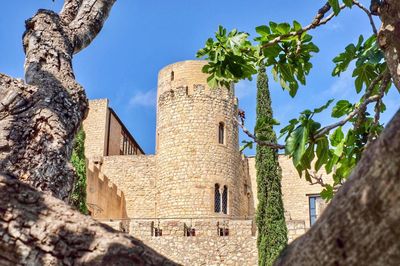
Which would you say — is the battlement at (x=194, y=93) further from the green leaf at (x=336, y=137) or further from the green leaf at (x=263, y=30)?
the green leaf at (x=263, y=30)

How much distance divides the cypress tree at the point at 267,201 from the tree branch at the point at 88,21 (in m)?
12.2

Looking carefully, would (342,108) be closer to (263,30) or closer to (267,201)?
(263,30)

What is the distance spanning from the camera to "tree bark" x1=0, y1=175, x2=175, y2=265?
1666 millimetres

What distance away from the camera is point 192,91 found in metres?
23.7

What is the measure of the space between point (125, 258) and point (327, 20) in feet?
8.81

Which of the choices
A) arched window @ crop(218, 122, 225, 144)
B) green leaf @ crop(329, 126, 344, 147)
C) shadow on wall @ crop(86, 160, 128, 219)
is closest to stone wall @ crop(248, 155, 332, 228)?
arched window @ crop(218, 122, 225, 144)

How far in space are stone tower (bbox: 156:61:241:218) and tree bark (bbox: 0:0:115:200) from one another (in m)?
18.9

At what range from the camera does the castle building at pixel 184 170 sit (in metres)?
22.3

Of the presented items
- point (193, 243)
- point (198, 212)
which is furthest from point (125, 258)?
point (198, 212)

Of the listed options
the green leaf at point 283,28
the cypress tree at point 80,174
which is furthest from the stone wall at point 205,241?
the green leaf at point 283,28

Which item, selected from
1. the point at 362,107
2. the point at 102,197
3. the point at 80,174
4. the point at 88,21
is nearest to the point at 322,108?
the point at 362,107

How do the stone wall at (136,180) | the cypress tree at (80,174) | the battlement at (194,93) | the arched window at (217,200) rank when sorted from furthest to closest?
the stone wall at (136,180) → the battlement at (194,93) → the arched window at (217,200) → the cypress tree at (80,174)

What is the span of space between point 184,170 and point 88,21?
1916cm

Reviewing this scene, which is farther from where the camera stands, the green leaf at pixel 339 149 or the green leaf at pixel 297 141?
the green leaf at pixel 339 149
